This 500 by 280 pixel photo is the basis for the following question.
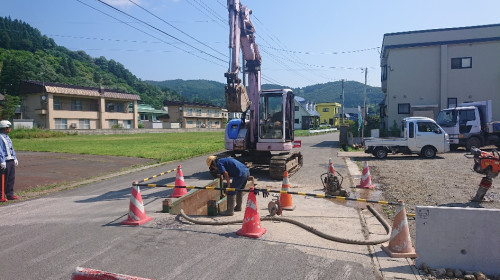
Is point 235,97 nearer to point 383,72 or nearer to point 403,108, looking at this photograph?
point 403,108

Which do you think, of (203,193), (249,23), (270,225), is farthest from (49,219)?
(249,23)

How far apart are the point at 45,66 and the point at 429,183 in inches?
3186

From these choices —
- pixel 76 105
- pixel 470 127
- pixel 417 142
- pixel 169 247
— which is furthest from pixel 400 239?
pixel 76 105

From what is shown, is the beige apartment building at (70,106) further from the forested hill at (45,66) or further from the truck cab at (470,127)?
the truck cab at (470,127)

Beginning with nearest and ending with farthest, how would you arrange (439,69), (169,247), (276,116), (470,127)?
(169,247)
(276,116)
(470,127)
(439,69)

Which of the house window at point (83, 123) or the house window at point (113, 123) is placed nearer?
the house window at point (83, 123)

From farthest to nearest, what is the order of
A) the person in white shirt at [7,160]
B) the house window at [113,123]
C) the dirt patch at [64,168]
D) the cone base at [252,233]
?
the house window at [113,123] → the dirt patch at [64,168] → the person in white shirt at [7,160] → the cone base at [252,233]

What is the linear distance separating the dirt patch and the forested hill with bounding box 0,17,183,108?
3610 cm

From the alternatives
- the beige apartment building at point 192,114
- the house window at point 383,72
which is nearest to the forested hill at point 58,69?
the house window at point 383,72

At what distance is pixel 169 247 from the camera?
17.6 ft

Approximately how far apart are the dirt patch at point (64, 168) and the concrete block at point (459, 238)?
36.7 feet

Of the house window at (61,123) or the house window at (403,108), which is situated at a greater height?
the house window at (403,108)

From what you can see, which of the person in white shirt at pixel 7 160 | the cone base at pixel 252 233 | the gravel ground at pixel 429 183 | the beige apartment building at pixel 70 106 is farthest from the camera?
the beige apartment building at pixel 70 106

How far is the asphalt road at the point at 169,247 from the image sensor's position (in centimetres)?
453
